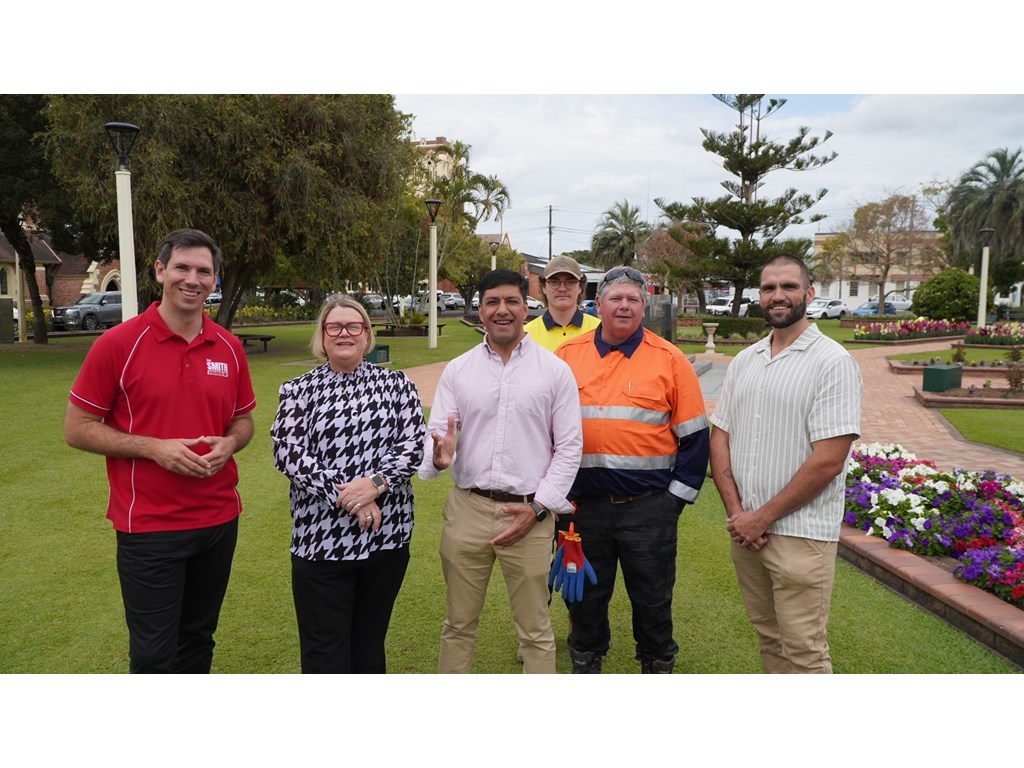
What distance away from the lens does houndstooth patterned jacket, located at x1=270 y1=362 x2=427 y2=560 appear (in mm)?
2707

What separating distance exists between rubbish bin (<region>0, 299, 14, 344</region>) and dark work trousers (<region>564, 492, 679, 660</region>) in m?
24.6

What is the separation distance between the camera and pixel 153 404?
263 cm

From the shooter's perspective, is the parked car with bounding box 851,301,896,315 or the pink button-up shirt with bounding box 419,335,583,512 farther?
the parked car with bounding box 851,301,896,315

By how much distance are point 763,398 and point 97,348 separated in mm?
2433

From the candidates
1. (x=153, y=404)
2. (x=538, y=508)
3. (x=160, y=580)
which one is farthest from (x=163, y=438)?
(x=538, y=508)

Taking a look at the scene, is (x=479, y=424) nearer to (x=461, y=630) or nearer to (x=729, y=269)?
(x=461, y=630)

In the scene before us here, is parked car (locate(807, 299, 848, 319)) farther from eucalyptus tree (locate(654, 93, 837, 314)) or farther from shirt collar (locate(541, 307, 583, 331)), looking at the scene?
shirt collar (locate(541, 307, 583, 331))

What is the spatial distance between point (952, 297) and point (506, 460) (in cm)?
2876

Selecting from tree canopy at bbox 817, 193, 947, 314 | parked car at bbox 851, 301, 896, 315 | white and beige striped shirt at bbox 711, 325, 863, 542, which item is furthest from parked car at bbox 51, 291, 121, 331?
parked car at bbox 851, 301, 896, 315

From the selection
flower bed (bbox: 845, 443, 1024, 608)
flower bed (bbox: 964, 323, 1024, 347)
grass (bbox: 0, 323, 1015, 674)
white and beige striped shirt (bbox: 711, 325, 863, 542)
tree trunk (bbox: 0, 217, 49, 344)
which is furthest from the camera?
flower bed (bbox: 964, 323, 1024, 347)

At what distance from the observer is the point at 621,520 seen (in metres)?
3.11

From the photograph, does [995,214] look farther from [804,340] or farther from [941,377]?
[804,340]

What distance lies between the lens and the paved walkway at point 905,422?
777 cm

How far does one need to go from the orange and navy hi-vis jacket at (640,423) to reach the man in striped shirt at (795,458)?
237 millimetres
